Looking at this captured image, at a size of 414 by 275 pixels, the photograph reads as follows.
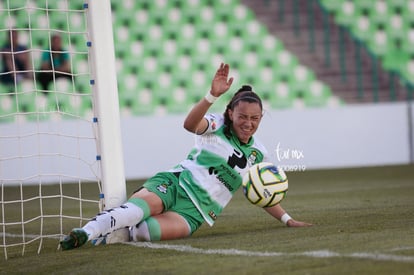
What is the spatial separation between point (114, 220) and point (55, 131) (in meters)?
7.86

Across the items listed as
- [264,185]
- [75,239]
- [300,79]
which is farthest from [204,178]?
[300,79]

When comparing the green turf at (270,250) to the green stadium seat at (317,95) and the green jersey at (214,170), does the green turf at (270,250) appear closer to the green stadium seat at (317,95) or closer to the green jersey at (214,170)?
the green jersey at (214,170)

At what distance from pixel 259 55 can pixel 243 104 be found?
423 inches

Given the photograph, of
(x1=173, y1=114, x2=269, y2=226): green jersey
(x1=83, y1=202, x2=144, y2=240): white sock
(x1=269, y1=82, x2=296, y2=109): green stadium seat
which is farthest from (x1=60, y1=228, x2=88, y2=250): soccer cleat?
(x1=269, y1=82, x2=296, y2=109): green stadium seat

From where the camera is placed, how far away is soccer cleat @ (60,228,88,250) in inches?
186

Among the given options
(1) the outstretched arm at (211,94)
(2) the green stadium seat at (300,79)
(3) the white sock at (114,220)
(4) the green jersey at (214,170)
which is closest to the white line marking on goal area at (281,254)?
(3) the white sock at (114,220)

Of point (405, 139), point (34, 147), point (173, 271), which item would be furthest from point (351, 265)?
→ point (405, 139)

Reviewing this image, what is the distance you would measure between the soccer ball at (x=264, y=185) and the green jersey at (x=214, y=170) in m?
0.20

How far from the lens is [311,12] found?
16.3 meters

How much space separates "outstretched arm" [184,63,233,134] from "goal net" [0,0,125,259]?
536 millimetres

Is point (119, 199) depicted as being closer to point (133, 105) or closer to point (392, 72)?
point (133, 105)

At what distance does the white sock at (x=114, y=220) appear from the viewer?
4.83m

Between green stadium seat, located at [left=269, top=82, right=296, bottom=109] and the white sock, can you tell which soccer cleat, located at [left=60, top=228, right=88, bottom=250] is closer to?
the white sock

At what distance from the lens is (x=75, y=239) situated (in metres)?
4.76
